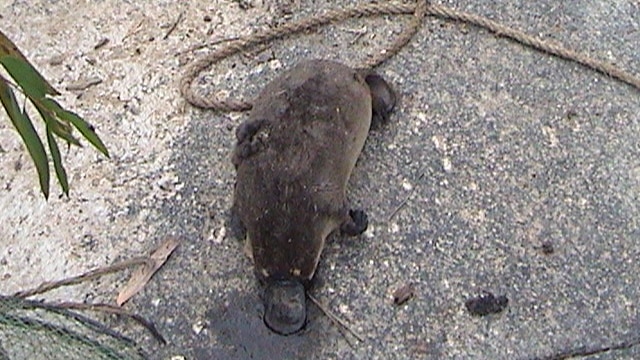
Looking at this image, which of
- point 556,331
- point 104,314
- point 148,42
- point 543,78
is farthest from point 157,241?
point 543,78

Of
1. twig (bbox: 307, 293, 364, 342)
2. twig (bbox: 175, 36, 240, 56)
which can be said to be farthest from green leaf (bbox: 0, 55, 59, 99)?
twig (bbox: 175, 36, 240, 56)

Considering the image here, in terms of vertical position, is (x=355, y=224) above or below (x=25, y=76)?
below

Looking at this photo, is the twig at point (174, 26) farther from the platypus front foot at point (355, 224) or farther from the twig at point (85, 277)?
the platypus front foot at point (355, 224)

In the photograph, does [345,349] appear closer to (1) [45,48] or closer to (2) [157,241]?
(2) [157,241]

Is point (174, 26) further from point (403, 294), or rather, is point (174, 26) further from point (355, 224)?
point (403, 294)

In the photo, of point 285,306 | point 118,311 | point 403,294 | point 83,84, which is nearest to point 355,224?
point 403,294

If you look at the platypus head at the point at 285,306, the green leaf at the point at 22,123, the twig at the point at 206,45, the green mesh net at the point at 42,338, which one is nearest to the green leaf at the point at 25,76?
the green leaf at the point at 22,123
